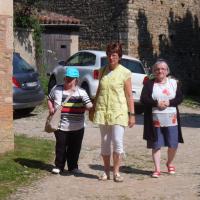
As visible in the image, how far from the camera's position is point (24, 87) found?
1415 centimetres

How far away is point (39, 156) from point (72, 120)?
1.70m

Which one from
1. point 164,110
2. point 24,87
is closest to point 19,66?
point 24,87

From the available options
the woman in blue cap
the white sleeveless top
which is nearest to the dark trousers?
the woman in blue cap

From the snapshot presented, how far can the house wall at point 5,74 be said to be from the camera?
905 cm

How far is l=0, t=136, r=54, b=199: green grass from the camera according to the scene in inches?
295

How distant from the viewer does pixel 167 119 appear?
799 cm

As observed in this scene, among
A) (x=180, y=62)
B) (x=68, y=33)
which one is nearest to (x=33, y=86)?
(x=68, y=33)

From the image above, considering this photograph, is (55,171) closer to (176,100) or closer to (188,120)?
(176,100)

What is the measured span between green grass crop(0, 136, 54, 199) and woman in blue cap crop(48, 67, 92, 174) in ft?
1.44

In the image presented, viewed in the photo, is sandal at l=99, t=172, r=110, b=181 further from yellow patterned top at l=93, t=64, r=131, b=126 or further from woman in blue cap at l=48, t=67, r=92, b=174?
yellow patterned top at l=93, t=64, r=131, b=126

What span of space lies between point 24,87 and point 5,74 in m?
5.06

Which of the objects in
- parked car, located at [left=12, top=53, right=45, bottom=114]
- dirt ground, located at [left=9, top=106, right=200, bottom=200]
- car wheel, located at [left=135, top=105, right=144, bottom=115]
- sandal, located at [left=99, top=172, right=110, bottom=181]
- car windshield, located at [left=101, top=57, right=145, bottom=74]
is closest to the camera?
dirt ground, located at [left=9, top=106, right=200, bottom=200]

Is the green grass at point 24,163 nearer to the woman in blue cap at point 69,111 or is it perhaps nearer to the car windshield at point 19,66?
the woman in blue cap at point 69,111

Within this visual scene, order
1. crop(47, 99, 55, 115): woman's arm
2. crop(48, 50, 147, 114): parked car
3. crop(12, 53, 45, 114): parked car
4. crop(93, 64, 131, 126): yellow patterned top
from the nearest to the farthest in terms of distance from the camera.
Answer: crop(93, 64, 131, 126): yellow patterned top < crop(47, 99, 55, 115): woman's arm < crop(12, 53, 45, 114): parked car < crop(48, 50, 147, 114): parked car
